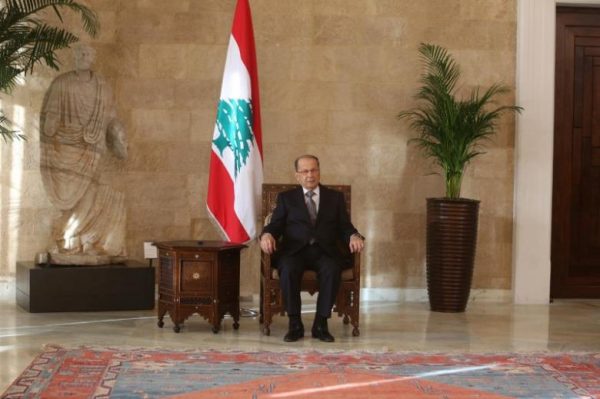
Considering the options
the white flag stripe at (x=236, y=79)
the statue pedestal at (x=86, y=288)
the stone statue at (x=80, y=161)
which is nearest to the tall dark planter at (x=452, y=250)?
the white flag stripe at (x=236, y=79)

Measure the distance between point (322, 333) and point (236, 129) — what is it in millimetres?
2189

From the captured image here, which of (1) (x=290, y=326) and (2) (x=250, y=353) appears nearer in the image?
(2) (x=250, y=353)

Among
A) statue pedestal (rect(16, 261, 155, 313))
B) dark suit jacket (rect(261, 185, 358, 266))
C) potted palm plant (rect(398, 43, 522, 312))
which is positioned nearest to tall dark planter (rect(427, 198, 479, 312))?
potted palm plant (rect(398, 43, 522, 312))

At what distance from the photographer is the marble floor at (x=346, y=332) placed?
690cm

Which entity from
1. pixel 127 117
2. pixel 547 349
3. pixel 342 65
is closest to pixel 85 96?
pixel 127 117

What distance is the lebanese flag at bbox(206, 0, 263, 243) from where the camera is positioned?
8516 millimetres

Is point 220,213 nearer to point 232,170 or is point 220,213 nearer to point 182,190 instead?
point 232,170

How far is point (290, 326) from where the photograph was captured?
283 inches

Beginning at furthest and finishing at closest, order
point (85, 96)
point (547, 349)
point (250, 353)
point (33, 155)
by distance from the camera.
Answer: point (33, 155) < point (85, 96) < point (547, 349) < point (250, 353)

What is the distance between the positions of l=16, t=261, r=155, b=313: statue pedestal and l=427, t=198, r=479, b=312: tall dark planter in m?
2.57

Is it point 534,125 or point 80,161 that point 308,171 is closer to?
point 80,161

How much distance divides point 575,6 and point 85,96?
4889mm

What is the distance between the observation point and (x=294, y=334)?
7.18 metres

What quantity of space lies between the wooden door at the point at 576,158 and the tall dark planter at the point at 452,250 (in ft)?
4.56
